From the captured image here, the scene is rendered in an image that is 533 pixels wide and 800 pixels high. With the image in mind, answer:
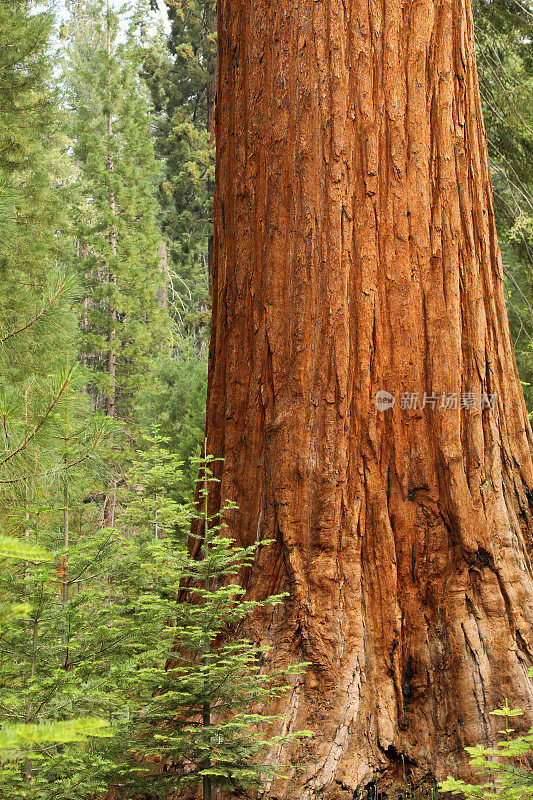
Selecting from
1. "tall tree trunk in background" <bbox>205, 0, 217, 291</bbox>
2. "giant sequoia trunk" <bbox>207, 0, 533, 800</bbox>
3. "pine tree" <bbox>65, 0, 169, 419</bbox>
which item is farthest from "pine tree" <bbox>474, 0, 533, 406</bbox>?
"tall tree trunk in background" <bbox>205, 0, 217, 291</bbox>

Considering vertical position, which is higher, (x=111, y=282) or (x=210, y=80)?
(x=210, y=80)

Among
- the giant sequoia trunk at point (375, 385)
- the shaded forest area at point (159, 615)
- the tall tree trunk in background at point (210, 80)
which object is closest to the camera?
the shaded forest area at point (159, 615)

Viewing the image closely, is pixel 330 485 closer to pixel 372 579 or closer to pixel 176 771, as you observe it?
pixel 372 579

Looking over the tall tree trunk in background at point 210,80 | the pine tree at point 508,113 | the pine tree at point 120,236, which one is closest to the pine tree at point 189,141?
the tall tree trunk in background at point 210,80

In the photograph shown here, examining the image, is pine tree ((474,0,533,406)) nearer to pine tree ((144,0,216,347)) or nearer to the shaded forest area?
the shaded forest area

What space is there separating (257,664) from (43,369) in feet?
20.5

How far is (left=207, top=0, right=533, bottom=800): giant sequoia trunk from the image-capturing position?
291cm

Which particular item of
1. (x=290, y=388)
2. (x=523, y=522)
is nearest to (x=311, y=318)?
(x=290, y=388)

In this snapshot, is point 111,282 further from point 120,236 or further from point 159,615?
point 159,615

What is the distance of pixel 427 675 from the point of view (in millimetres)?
2938

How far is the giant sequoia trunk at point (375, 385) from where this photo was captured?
2.91 m

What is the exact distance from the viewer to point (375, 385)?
3209 mm

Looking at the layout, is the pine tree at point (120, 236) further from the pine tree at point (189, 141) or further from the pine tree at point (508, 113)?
the pine tree at point (508, 113)

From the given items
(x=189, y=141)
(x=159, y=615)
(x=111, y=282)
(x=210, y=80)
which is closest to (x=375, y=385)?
(x=159, y=615)
